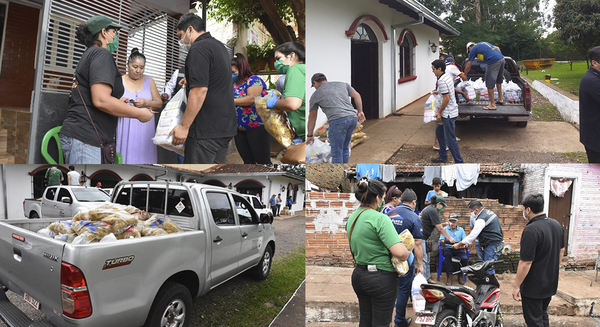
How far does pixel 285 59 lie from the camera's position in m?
2.92

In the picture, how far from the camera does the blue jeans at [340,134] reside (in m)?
3.20

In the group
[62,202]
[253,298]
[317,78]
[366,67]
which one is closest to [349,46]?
[366,67]

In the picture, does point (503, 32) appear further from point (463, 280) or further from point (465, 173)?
point (463, 280)

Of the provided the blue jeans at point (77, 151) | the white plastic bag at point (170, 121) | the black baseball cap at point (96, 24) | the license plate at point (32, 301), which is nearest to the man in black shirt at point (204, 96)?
the white plastic bag at point (170, 121)

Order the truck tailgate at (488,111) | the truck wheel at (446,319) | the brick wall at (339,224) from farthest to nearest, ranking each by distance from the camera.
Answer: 1. the brick wall at (339,224)
2. the truck tailgate at (488,111)
3. the truck wheel at (446,319)

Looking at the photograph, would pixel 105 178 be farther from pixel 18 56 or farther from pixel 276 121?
pixel 18 56

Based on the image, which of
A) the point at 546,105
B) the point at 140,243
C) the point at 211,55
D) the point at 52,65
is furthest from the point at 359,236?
the point at 52,65

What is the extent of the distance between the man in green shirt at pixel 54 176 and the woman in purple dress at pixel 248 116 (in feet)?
5.32

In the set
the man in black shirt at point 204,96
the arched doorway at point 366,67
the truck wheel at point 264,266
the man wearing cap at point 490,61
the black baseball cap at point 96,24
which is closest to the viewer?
the man in black shirt at point 204,96

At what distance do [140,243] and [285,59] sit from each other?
5.72ft

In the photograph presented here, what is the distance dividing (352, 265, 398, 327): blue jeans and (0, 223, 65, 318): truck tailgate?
1.95 metres

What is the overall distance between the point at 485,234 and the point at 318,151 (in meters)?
2.03

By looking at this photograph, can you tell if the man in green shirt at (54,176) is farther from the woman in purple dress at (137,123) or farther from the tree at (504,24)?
the tree at (504,24)

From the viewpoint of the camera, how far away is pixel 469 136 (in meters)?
3.69
